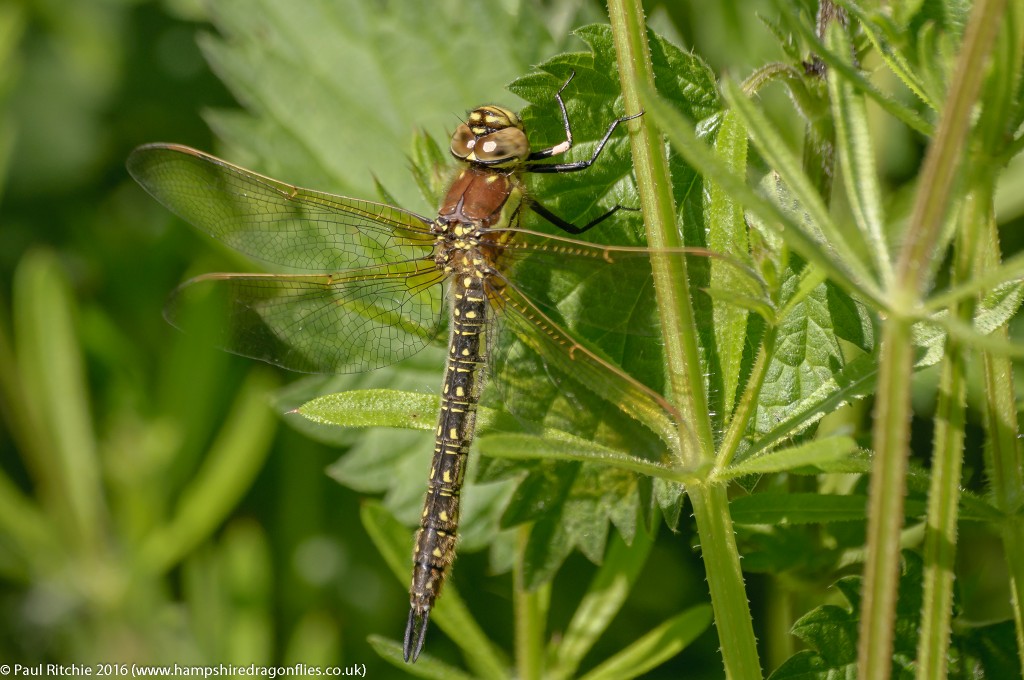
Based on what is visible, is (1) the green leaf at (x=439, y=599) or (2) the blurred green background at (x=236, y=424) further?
(2) the blurred green background at (x=236, y=424)

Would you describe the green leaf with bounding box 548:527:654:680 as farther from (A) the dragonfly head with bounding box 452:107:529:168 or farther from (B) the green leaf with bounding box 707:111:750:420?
(A) the dragonfly head with bounding box 452:107:529:168

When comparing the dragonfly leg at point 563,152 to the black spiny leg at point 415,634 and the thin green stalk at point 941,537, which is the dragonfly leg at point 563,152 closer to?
the thin green stalk at point 941,537

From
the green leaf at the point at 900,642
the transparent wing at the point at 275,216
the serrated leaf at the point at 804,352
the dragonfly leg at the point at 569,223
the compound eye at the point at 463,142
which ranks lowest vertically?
the green leaf at the point at 900,642

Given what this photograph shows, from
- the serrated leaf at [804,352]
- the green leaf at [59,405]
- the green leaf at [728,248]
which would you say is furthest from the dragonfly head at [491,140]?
the green leaf at [59,405]

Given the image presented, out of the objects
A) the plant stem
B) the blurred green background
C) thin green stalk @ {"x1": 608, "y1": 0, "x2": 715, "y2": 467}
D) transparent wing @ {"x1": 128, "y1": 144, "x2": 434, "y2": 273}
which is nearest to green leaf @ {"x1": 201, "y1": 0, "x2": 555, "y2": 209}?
the blurred green background

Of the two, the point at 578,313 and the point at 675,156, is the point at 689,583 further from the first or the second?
the point at 675,156

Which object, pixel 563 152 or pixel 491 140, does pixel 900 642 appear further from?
pixel 491 140

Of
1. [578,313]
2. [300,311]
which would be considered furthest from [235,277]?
[578,313]
